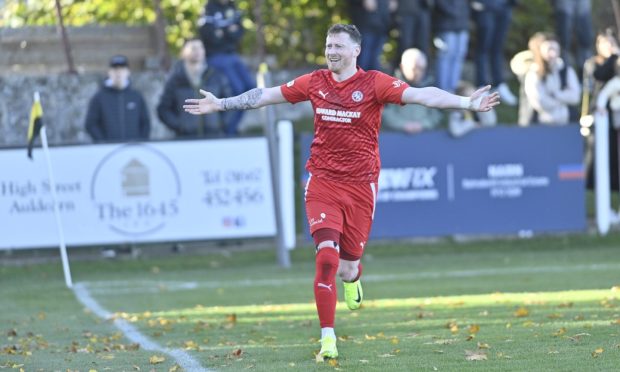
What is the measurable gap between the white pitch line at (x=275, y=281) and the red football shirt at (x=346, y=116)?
5997 mm

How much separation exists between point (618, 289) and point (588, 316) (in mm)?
2459

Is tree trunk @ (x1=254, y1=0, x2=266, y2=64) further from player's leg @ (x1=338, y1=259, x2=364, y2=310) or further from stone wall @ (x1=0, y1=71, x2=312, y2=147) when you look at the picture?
player's leg @ (x1=338, y1=259, x2=364, y2=310)

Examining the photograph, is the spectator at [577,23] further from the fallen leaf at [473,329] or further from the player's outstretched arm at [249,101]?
the player's outstretched arm at [249,101]

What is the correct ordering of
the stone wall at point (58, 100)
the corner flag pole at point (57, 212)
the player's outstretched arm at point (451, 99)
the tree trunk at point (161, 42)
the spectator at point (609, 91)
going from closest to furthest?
the player's outstretched arm at point (451, 99) < the corner flag pole at point (57, 212) < the spectator at point (609, 91) < the stone wall at point (58, 100) < the tree trunk at point (161, 42)

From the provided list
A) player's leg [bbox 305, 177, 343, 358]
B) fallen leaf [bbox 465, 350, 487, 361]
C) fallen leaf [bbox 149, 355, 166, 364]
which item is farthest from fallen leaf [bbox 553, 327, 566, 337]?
fallen leaf [bbox 149, 355, 166, 364]

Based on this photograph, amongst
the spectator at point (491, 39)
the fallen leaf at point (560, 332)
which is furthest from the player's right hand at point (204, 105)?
the spectator at point (491, 39)

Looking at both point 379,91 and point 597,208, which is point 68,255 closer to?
point 597,208

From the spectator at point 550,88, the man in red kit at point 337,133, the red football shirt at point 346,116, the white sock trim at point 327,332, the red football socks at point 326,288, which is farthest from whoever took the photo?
the spectator at point 550,88

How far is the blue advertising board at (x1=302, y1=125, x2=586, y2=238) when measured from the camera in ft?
62.9

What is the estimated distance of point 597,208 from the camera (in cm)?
1983

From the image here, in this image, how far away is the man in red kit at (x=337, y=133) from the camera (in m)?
9.69

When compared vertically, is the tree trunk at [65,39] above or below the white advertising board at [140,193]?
above

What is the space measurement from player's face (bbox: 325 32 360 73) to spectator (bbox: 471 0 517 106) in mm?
12844

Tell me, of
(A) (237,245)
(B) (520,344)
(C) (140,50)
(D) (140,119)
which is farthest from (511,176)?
(B) (520,344)
